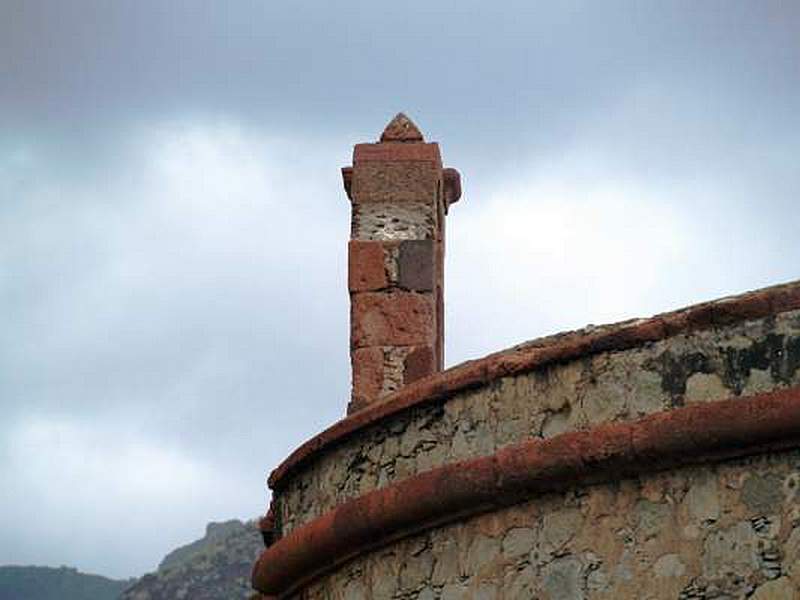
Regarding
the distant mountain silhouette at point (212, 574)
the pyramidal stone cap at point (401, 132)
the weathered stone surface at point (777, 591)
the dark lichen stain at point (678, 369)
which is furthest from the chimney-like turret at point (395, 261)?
the distant mountain silhouette at point (212, 574)

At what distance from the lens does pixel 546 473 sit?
623 cm

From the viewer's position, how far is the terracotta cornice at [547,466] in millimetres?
5832

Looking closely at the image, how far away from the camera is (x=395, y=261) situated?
950 cm

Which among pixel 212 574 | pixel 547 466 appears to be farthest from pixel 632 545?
pixel 212 574

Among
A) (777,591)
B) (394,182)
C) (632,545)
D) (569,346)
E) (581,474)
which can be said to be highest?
(394,182)

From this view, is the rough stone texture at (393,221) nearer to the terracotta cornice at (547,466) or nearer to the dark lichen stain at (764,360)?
the terracotta cornice at (547,466)

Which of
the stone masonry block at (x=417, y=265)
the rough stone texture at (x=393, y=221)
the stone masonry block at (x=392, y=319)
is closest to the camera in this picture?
the stone masonry block at (x=392, y=319)

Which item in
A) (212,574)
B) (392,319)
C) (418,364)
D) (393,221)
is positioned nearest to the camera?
(418,364)

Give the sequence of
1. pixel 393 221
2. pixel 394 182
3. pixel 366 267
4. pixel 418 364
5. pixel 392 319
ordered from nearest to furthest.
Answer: pixel 418 364 < pixel 392 319 < pixel 366 267 < pixel 393 221 < pixel 394 182

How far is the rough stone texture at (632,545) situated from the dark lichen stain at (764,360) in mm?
267

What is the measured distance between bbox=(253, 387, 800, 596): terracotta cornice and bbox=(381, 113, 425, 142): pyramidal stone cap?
10.6ft

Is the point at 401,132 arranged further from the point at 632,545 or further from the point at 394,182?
the point at 632,545

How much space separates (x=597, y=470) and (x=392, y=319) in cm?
330

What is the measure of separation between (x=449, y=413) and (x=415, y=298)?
263cm
